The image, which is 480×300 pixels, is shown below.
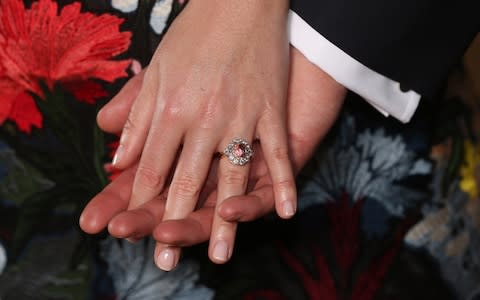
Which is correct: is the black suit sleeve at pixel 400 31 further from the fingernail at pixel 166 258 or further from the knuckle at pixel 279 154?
the fingernail at pixel 166 258

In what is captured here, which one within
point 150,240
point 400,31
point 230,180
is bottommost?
point 150,240

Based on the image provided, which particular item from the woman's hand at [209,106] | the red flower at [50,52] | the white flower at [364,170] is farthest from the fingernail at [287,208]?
the red flower at [50,52]

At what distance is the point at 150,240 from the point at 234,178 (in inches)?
5.0

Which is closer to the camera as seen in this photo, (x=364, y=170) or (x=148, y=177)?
(x=148, y=177)

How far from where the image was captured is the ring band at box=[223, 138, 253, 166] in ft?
1.96

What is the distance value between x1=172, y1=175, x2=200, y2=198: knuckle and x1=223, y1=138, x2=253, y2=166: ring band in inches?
1.8

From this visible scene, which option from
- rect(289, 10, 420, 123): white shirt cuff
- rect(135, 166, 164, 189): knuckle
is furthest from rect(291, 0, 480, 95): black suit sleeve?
rect(135, 166, 164, 189): knuckle

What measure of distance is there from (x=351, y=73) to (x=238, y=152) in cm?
18

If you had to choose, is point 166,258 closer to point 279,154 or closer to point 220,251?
point 220,251

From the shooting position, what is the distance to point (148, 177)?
23.5 inches

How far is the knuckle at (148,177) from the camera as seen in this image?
60 cm

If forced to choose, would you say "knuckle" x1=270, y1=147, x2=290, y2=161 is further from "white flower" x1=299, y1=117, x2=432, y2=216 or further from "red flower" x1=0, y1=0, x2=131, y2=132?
"red flower" x1=0, y1=0, x2=131, y2=132

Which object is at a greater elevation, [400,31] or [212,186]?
[400,31]

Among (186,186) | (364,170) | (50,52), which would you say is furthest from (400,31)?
(50,52)
